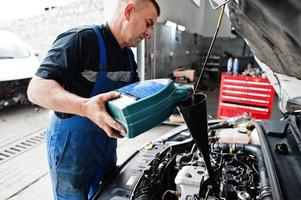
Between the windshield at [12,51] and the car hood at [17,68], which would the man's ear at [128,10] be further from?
the windshield at [12,51]

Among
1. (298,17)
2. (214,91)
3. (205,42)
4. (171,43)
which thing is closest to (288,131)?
(298,17)

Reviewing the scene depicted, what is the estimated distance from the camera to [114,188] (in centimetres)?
112

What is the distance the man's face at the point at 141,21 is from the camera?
1.16m

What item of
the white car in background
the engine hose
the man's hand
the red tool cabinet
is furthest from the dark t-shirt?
the white car in background

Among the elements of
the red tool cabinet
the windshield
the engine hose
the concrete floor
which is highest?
the windshield

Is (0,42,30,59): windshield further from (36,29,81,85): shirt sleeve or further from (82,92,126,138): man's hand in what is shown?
(82,92,126,138): man's hand

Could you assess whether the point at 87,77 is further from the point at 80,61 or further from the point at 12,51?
the point at 12,51

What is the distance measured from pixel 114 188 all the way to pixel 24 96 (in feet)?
12.4

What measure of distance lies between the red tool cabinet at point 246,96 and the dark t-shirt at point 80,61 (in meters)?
2.68

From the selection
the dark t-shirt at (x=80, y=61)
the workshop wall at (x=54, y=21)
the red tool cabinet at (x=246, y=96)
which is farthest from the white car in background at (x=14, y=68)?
the dark t-shirt at (x=80, y=61)

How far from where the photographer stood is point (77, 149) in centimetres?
120

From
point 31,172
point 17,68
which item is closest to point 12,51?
point 17,68

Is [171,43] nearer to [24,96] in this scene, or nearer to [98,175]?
[24,96]

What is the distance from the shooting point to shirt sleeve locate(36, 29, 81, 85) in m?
0.98
